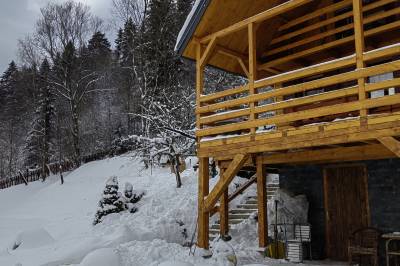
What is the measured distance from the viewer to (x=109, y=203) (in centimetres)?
1705

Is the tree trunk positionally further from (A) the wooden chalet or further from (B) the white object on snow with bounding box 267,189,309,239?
(B) the white object on snow with bounding box 267,189,309,239

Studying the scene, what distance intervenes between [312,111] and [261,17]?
2420 millimetres

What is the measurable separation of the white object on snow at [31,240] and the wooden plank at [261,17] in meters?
7.32

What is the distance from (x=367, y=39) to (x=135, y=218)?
10.3m

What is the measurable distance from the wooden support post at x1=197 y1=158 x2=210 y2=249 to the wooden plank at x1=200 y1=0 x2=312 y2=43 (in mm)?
2895

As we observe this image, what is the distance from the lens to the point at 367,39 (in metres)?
10.2

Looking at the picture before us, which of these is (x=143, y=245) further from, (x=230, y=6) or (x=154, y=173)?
(x=154, y=173)

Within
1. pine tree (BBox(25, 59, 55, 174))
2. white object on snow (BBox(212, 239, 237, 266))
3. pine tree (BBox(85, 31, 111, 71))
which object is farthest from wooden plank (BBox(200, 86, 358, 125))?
pine tree (BBox(85, 31, 111, 71))

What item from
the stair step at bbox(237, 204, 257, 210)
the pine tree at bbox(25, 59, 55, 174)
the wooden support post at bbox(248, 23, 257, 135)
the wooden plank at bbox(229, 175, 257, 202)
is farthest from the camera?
the pine tree at bbox(25, 59, 55, 174)

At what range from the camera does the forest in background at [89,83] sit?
85.6 ft

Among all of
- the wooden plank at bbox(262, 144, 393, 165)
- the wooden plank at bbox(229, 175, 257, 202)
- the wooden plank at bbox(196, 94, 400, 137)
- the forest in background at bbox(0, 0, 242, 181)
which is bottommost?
the wooden plank at bbox(229, 175, 257, 202)

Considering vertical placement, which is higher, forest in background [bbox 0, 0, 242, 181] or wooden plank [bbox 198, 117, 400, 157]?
forest in background [bbox 0, 0, 242, 181]

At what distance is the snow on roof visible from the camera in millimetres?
9516

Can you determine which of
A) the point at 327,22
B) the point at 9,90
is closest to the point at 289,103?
the point at 327,22
